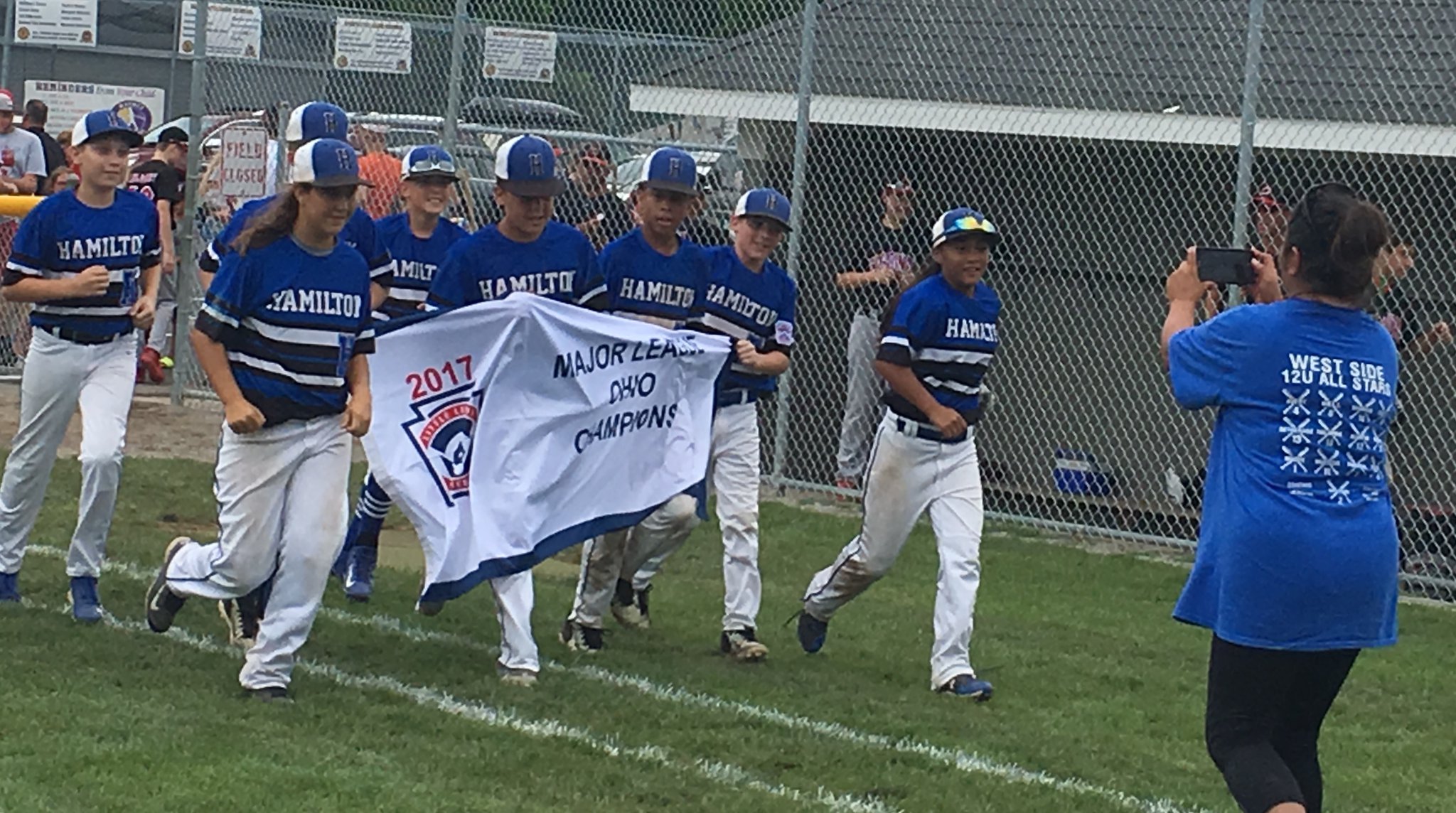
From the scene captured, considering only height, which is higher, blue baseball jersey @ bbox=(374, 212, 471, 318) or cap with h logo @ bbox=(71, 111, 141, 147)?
cap with h logo @ bbox=(71, 111, 141, 147)

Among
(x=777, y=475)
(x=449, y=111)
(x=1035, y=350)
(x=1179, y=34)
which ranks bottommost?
(x=777, y=475)

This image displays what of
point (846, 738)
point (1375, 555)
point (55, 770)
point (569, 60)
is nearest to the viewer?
point (1375, 555)

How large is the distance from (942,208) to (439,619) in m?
5.59

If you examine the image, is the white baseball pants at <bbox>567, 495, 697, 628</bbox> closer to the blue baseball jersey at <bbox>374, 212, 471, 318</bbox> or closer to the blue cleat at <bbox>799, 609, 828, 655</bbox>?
the blue cleat at <bbox>799, 609, 828, 655</bbox>

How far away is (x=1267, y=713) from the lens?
16.9 feet

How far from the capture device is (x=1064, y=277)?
13.5 m

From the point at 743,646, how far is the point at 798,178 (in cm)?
479

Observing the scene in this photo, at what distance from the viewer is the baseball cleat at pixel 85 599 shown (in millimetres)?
8398

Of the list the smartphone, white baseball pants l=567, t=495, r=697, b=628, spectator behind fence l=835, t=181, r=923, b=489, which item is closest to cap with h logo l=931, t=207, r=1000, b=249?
white baseball pants l=567, t=495, r=697, b=628

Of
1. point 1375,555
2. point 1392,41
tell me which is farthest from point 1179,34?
point 1375,555

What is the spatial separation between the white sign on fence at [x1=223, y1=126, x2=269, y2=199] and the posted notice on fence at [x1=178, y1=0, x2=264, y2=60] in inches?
38.0

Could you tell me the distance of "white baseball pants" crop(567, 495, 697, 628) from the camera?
340 inches

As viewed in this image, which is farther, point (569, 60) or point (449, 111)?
point (569, 60)

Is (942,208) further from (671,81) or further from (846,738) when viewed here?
(846,738)
